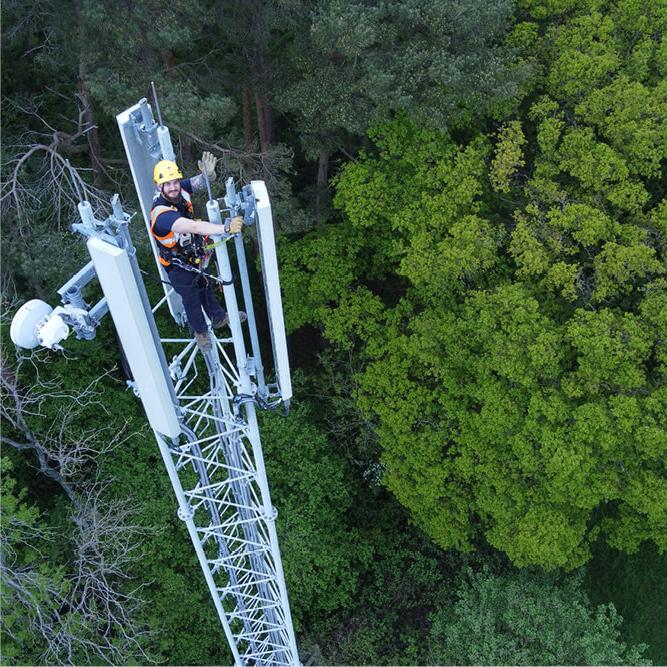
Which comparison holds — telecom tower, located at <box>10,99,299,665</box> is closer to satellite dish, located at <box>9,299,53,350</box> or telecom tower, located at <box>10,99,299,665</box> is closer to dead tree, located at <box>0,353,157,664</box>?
satellite dish, located at <box>9,299,53,350</box>

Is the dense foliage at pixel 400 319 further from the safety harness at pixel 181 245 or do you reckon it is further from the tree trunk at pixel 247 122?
the safety harness at pixel 181 245

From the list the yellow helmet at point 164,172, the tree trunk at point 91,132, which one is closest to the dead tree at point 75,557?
the tree trunk at point 91,132

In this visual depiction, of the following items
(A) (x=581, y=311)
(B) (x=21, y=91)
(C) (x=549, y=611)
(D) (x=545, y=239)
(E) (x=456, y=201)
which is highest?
(B) (x=21, y=91)

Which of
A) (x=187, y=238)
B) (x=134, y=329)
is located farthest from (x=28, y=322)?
(x=187, y=238)

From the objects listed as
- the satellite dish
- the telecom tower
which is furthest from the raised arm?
the satellite dish

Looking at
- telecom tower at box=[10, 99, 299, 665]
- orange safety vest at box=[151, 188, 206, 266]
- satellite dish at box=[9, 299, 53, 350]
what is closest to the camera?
telecom tower at box=[10, 99, 299, 665]

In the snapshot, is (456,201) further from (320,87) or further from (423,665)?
(423,665)

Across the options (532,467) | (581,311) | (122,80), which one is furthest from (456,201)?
(122,80)
